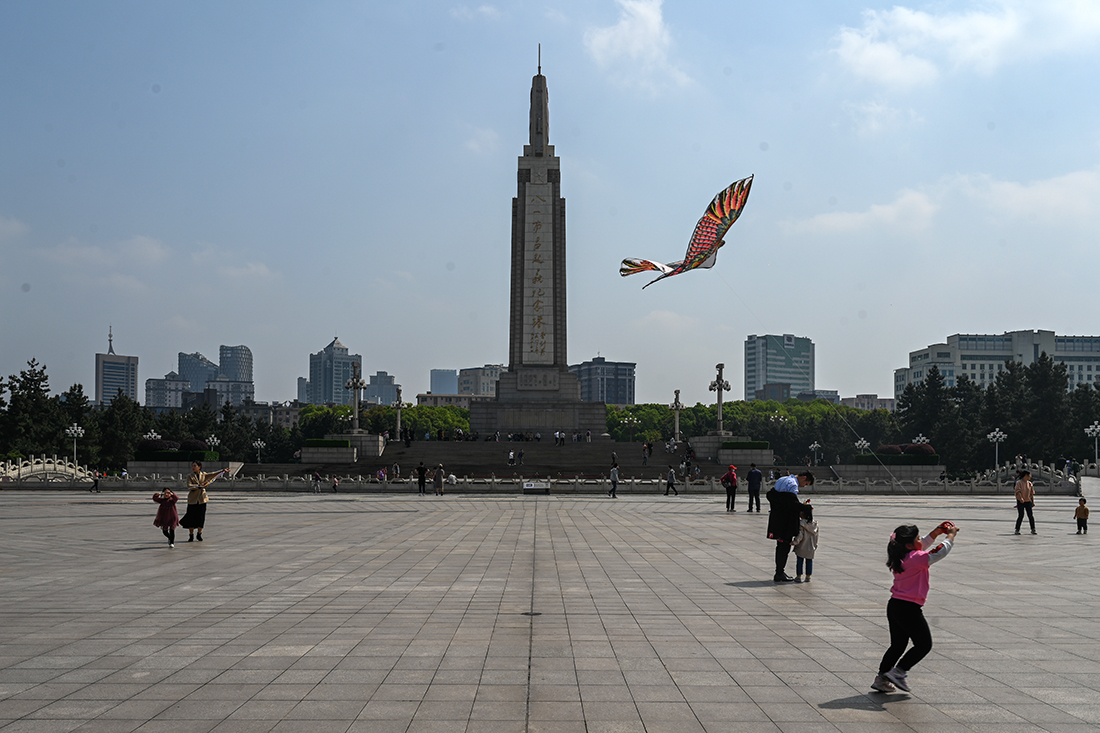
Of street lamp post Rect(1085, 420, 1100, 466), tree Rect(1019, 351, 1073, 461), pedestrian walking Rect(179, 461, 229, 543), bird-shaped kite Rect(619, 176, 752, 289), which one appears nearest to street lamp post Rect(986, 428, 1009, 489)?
tree Rect(1019, 351, 1073, 461)

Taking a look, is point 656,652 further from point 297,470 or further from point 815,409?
point 815,409

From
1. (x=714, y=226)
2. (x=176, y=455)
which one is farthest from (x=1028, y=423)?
(x=176, y=455)

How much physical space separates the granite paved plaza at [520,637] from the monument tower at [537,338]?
47.6m

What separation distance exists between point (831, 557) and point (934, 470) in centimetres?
4098

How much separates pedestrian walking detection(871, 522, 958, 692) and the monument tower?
58.1m

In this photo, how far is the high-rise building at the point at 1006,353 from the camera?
169 m

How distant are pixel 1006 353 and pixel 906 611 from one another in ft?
612

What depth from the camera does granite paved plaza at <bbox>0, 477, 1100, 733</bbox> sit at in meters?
6.22

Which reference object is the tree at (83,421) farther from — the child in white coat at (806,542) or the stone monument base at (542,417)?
the child in white coat at (806,542)

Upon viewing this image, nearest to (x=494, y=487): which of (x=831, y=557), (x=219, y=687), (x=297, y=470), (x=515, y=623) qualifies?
(x=297, y=470)

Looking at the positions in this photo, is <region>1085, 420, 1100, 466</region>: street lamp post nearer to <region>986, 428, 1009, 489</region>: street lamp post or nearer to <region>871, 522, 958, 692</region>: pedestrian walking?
<region>986, 428, 1009, 489</region>: street lamp post

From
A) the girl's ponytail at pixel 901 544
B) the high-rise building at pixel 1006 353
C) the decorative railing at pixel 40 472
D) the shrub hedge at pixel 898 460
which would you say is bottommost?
the decorative railing at pixel 40 472

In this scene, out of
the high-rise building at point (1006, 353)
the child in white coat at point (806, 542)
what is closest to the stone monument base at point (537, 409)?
the child in white coat at point (806, 542)

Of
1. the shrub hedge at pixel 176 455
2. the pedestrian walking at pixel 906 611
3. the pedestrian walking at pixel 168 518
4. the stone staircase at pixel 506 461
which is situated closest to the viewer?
the pedestrian walking at pixel 906 611
